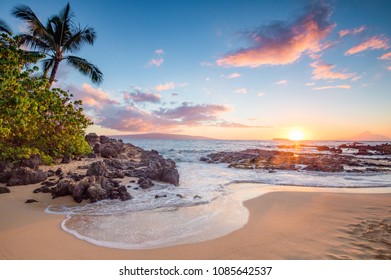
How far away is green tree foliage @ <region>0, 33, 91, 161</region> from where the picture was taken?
262 inches

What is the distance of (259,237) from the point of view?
4.78 m

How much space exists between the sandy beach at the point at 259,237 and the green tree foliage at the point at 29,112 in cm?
267

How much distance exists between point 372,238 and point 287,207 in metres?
2.60

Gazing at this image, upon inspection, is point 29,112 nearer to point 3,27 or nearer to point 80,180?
point 80,180

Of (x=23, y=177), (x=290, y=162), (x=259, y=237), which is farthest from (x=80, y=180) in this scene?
(x=290, y=162)

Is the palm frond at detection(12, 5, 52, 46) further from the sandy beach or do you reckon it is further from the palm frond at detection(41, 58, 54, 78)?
the sandy beach

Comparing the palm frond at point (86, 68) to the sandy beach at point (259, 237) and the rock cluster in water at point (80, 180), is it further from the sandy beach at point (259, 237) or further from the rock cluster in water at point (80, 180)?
the sandy beach at point (259, 237)

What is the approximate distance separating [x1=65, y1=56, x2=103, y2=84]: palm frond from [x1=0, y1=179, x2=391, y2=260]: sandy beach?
466 inches

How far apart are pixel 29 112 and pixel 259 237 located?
809cm

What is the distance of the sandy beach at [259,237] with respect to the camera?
13.4ft

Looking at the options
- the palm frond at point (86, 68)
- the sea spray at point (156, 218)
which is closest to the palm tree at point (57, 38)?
the palm frond at point (86, 68)

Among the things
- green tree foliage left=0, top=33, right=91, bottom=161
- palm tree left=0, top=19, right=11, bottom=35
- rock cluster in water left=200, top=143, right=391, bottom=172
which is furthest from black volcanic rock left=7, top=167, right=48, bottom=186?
rock cluster in water left=200, top=143, right=391, bottom=172
